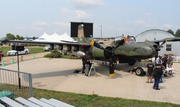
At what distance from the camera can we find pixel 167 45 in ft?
77.4

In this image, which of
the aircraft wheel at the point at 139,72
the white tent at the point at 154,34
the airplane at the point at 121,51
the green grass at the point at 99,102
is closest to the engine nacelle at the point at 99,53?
the airplane at the point at 121,51

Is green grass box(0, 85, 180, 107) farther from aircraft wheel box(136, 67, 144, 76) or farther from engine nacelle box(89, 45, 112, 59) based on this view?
aircraft wheel box(136, 67, 144, 76)

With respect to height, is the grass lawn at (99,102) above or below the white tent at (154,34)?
below

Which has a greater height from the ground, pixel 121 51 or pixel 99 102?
pixel 121 51

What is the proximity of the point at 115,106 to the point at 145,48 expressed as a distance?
6.26m

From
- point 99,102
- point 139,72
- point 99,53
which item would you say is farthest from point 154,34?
point 99,102

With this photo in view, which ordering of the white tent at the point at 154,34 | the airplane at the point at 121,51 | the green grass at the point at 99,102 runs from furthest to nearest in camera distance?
the white tent at the point at 154,34 < the airplane at the point at 121,51 < the green grass at the point at 99,102

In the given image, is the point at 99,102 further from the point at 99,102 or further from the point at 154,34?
the point at 154,34

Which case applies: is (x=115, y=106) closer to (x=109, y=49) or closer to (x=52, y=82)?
(x=52, y=82)

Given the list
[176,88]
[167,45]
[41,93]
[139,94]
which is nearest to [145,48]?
[176,88]

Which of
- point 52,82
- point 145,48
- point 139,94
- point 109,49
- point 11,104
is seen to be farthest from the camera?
point 109,49

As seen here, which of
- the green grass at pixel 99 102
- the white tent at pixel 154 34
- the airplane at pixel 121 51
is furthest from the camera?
the white tent at pixel 154 34

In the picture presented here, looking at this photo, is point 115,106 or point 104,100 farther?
point 104,100

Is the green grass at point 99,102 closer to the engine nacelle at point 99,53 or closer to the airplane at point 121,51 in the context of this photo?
the airplane at point 121,51
